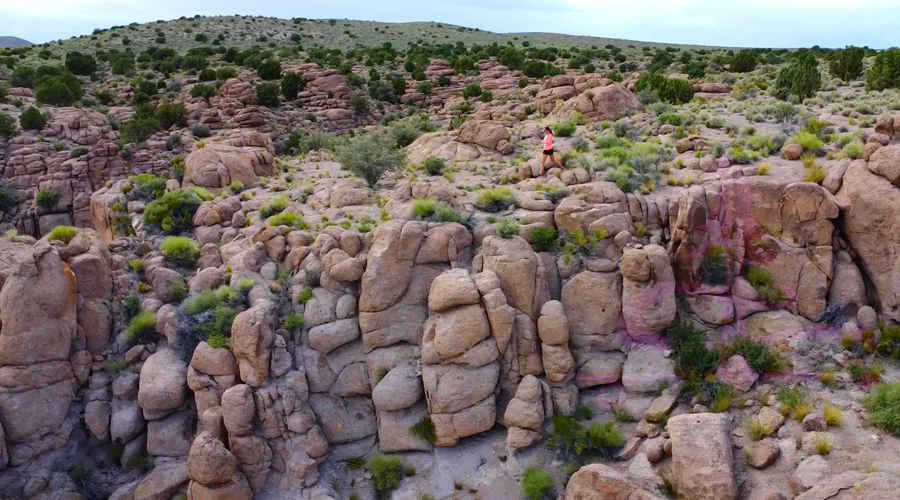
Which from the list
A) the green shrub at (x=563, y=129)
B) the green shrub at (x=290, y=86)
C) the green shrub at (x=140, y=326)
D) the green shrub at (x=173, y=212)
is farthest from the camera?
the green shrub at (x=290, y=86)

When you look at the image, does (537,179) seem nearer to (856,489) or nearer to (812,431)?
(812,431)

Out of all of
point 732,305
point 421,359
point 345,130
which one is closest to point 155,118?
point 345,130

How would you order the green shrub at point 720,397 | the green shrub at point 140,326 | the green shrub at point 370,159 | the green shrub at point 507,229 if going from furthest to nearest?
the green shrub at point 370,159, the green shrub at point 507,229, the green shrub at point 140,326, the green shrub at point 720,397

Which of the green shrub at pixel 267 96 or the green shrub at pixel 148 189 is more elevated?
the green shrub at pixel 267 96

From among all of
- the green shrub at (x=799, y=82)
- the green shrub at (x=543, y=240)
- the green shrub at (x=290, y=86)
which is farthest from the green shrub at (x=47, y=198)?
the green shrub at (x=799, y=82)

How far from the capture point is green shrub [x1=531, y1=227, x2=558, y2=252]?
50.3ft

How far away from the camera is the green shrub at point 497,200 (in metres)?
17.1

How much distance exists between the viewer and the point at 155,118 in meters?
31.2

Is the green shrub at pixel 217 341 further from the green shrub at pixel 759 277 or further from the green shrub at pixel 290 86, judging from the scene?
Result: the green shrub at pixel 290 86

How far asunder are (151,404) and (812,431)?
14412 millimetres

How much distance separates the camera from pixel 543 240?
1531cm

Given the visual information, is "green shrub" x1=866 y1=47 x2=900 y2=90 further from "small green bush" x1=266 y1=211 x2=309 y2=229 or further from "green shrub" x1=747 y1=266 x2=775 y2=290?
"small green bush" x1=266 y1=211 x2=309 y2=229

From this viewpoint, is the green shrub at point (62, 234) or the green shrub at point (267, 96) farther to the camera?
the green shrub at point (267, 96)

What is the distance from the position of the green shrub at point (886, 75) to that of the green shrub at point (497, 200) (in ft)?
74.1
